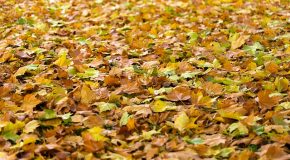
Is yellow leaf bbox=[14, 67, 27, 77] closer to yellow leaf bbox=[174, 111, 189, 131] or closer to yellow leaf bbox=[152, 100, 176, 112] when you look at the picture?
yellow leaf bbox=[152, 100, 176, 112]

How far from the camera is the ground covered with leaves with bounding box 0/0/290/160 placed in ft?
6.88

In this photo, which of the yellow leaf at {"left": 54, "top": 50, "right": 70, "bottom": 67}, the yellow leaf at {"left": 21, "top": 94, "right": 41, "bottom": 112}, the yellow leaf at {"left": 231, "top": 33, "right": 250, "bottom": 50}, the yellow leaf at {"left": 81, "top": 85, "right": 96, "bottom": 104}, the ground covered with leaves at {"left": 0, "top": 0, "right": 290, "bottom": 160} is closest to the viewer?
the ground covered with leaves at {"left": 0, "top": 0, "right": 290, "bottom": 160}

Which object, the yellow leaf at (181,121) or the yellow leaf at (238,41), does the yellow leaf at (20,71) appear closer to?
the yellow leaf at (181,121)

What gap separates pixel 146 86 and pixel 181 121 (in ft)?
1.90

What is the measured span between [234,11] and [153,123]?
2830mm

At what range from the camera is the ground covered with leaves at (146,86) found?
2.10 metres

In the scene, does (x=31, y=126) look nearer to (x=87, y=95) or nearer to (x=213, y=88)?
(x=87, y=95)

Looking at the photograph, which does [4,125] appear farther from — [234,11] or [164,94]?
[234,11]

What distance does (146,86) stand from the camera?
2793 mm

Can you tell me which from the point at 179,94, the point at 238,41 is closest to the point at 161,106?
the point at 179,94

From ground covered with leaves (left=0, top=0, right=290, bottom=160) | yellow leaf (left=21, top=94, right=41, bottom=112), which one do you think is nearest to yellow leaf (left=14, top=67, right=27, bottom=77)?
ground covered with leaves (left=0, top=0, right=290, bottom=160)

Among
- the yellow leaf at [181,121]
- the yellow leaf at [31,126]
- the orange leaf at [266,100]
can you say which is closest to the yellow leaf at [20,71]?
the yellow leaf at [31,126]

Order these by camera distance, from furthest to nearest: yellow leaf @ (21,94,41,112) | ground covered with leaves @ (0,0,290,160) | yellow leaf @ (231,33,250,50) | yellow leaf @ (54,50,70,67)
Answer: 1. yellow leaf @ (231,33,250,50)
2. yellow leaf @ (54,50,70,67)
3. yellow leaf @ (21,94,41,112)
4. ground covered with leaves @ (0,0,290,160)

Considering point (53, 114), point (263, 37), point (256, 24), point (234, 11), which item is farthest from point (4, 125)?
point (234, 11)
